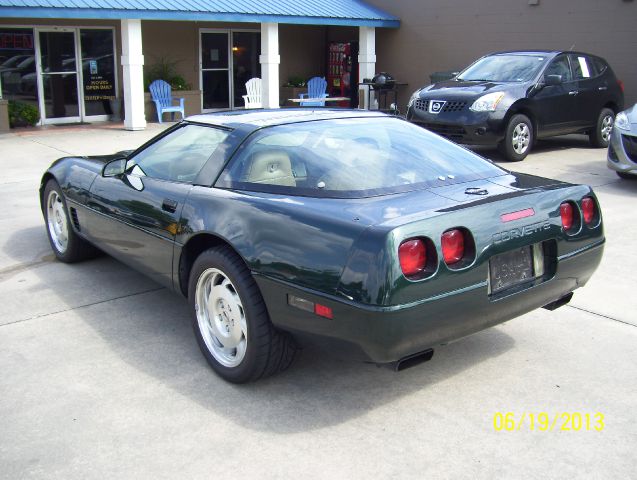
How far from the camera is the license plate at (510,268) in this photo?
11.6ft

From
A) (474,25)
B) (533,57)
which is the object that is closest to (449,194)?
(533,57)

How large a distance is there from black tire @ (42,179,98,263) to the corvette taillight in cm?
371

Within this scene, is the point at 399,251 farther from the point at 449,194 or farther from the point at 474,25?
the point at 474,25

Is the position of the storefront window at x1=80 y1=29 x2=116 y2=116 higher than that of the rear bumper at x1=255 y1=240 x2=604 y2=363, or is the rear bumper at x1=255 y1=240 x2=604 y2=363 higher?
the storefront window at x1=80 y1=29 x2=116 y2=116

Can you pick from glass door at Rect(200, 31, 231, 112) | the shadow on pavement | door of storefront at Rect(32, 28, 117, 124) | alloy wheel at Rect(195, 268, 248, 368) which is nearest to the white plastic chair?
glass door at Rect(200, 31, 231, 112)

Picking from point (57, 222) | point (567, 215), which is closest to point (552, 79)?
point (567, 215)

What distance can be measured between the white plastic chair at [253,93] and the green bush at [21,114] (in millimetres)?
5206

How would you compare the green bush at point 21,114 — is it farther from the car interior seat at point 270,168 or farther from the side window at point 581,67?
the car interior seat at point 270,168

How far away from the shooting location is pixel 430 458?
3.21m

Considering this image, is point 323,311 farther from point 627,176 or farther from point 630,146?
point 627,176

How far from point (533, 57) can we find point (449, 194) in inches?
365

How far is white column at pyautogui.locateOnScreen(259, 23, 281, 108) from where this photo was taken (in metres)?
17.3

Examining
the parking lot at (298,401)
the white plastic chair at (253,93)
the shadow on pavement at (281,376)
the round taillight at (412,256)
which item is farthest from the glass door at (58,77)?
the round taillight at (412,256)

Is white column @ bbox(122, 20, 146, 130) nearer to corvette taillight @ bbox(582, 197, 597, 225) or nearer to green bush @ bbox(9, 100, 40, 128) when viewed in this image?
green bush @ bbox(9, 100, 40, 128)
